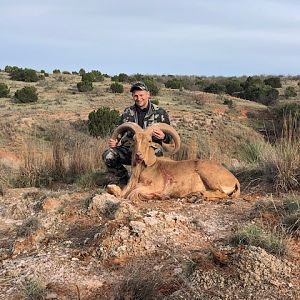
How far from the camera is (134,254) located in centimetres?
540

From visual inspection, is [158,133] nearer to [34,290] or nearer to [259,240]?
[259,240]

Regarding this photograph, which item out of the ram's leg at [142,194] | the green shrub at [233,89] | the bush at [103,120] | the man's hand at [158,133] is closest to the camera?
the ram's leg at [142,194]

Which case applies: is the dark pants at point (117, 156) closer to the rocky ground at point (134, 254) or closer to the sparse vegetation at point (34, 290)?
the rocky ground at point (134, 254)

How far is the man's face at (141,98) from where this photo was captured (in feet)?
28.1

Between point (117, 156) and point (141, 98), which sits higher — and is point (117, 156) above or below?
below

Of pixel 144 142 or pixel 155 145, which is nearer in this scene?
pixel 144 142

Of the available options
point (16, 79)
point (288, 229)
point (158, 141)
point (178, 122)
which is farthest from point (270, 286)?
point (16, 79)

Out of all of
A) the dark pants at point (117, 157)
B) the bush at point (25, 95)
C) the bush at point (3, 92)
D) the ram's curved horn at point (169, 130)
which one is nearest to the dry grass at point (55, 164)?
the dark pants at point (117, 157)

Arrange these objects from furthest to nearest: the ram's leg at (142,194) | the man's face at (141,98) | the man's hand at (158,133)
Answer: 1. the man's face at (141,98)
2. the man's hand at (158,133)
3. the ram's leg at (142,194)

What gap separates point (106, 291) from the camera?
4652mm

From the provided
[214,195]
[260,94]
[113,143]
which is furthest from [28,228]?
[260,94]

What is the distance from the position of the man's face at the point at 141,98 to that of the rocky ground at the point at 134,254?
5.95 ft

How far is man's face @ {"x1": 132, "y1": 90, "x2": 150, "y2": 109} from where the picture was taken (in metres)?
8.57

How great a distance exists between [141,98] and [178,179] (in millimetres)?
1597
